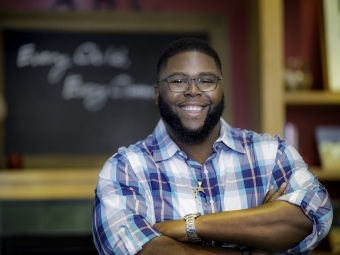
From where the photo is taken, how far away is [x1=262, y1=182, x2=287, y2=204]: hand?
5.49ft

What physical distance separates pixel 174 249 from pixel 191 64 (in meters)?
0.53

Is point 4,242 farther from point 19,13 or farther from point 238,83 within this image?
point 238,83

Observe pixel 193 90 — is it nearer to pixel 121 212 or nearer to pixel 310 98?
pixel 121 212

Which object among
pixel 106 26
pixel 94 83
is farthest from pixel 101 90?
pixel 106 26

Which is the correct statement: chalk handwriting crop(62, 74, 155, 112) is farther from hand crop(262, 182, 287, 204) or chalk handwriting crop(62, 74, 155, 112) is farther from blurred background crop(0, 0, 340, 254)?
hand crop(262, 182, 287, 204)

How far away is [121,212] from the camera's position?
160 centimetres

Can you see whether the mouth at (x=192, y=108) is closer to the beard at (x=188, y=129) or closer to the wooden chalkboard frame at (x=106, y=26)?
the beard at (x=188, y=129)

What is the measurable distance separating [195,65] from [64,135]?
5.97ft

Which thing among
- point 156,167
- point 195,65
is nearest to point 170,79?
point 195,65

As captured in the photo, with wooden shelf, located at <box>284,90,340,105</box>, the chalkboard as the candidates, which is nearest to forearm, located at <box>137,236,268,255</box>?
wooden shelf, located at <box>284,90,340,105</box>

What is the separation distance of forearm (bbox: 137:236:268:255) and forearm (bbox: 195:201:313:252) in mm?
38

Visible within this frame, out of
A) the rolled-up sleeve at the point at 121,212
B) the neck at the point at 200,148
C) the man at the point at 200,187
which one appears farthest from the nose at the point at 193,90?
the rolled-up sleeve at the point at 121,212

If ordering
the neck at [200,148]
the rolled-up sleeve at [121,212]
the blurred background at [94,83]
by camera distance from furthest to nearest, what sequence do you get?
the blurred background at [94,83] → the neck at [200,148] → the rolled-up sleeve at [121,212]

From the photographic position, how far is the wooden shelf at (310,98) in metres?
3.08
